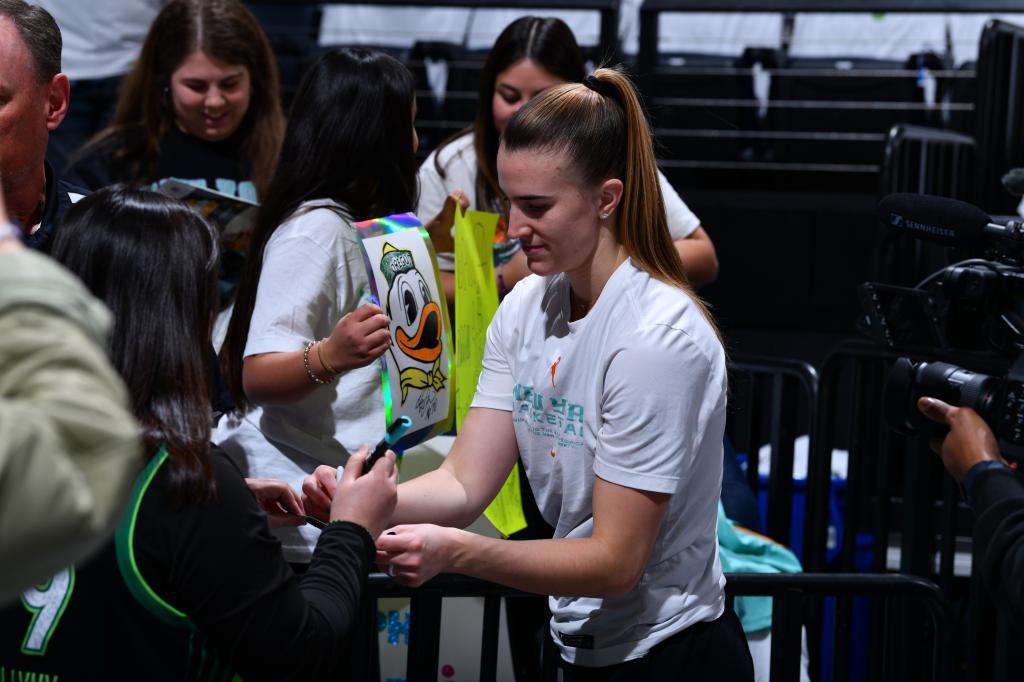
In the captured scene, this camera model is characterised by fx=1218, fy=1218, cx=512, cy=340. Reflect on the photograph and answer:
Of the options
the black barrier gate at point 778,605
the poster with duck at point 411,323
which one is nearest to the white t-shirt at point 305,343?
the poster with duck at point 411,323

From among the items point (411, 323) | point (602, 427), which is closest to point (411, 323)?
point (411, 323)

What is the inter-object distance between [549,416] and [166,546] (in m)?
0.66

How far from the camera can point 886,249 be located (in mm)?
3773

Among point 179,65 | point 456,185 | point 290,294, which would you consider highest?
point 179,65

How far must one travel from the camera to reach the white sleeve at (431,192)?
9.86ft

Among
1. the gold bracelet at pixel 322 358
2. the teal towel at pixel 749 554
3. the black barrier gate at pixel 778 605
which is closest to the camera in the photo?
the black barrier gate at pixel 778 605

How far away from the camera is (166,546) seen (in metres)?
1.38

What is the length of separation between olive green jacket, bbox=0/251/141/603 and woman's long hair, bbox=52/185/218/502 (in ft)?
1.61

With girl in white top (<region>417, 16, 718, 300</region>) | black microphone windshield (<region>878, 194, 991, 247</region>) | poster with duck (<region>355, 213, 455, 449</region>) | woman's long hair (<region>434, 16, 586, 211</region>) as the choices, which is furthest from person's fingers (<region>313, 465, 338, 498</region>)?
woman's long hair (<region>434, 16, 586, 211</region>)

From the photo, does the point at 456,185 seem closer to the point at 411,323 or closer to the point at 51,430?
the point at 411,323

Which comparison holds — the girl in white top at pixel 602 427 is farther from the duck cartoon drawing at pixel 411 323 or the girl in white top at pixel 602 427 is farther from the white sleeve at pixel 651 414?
the duck cartoon drawing at pixel 411 323

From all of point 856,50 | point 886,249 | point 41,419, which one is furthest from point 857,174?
point 41,419

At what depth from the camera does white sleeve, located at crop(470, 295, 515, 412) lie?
6.48 ft

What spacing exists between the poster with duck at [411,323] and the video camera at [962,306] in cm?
78
